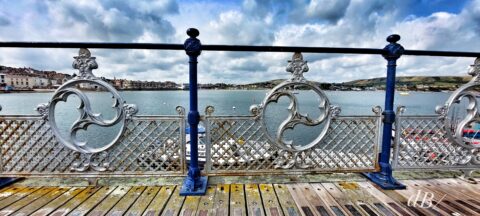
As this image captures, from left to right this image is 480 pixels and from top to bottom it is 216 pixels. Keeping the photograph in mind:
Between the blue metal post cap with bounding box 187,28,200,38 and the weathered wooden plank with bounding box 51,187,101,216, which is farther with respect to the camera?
the blue metal post cap with bounding box 187,28,200,38

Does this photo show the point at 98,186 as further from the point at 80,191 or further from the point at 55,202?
the point at 55,202

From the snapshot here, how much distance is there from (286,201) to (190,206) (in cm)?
108

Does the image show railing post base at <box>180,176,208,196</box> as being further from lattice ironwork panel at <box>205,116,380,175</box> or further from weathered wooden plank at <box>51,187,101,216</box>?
weathered wooden plank at <box>51,187,101,216</box>

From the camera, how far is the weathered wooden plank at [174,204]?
7.15ft

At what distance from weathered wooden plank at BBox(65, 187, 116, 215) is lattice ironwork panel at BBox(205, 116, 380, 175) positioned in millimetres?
1260

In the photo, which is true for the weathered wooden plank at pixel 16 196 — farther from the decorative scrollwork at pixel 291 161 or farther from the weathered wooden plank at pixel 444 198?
the weathered wooden plank at pixel 444 198

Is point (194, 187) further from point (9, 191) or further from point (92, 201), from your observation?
point (9, 191)

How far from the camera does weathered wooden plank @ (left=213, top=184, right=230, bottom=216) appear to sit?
220 cm

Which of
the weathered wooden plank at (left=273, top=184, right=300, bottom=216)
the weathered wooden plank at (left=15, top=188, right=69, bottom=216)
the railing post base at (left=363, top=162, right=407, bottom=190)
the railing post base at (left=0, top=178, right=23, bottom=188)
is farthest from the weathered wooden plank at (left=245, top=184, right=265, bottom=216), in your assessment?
the railing post base at (left=0, top=178, right=23, bottom=188)

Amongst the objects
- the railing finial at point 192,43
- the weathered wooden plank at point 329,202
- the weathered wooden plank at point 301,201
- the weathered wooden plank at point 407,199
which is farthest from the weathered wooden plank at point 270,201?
the railing finial at point 192,43

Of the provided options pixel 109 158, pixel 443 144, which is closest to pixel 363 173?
pixel 443 144

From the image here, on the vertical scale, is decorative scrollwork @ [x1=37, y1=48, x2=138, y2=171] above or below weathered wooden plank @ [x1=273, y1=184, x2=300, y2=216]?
above

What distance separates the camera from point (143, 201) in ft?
7.80

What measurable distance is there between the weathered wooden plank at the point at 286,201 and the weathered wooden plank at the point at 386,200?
1.04 metres
